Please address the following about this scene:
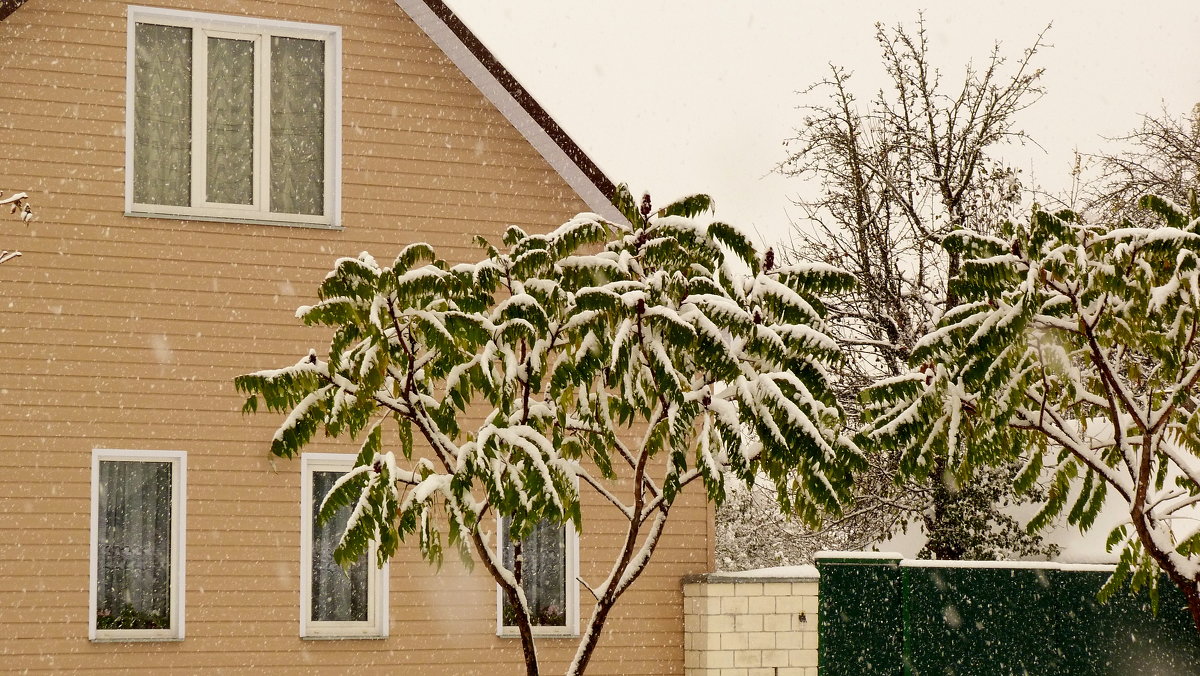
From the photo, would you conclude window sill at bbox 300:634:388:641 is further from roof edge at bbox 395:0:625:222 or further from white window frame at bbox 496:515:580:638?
roof edge at bbox 395:0:625:222

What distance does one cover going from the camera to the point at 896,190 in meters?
22.5

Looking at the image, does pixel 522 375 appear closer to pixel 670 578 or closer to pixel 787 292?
pixel 787 292

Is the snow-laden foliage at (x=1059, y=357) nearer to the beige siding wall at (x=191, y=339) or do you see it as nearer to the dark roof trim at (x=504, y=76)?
the dark roof trim at (x=504, y=76)

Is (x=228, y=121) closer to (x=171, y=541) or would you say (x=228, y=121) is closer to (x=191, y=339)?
(x=191, y=339)

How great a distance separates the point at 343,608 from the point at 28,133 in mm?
4316

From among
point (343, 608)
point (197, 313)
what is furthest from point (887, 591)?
point (197, 313)

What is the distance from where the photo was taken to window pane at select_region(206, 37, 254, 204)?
12.2 meters

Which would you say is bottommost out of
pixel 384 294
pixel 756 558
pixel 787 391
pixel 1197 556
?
pixel 756 558

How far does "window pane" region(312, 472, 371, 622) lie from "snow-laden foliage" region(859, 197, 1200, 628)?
4707mm

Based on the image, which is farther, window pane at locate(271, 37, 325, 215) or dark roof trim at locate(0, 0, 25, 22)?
window pane at locate(271, 37, 325, 215)

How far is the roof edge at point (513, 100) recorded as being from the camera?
40.3 feet

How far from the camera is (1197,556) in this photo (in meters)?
9.54

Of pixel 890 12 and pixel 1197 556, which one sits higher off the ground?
pixel 890 12

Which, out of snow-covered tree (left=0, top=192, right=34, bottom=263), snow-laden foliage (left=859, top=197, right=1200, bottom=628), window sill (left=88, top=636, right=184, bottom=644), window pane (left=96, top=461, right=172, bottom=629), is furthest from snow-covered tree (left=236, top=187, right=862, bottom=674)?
window sill (left=88, top=636, right=184, bottom=644)
